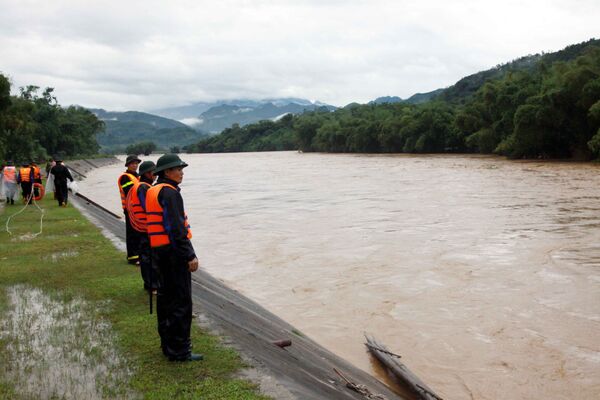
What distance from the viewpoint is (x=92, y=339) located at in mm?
6824

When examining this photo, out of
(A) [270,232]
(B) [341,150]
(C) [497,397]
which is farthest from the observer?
(B) [341,150]

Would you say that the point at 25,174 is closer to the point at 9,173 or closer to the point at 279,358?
the point at 9,173

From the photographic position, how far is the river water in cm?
834

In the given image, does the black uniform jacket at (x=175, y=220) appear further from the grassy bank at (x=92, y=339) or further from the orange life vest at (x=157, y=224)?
the grassy bank at (x=92, y=339)

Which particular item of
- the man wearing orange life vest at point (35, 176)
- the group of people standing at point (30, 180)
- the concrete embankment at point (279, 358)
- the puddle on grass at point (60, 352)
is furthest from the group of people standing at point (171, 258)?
the man wearing orange life vest at point (35, 176)

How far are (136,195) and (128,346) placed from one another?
2847 millimetres

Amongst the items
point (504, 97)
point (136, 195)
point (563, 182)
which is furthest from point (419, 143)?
point (136, 195)

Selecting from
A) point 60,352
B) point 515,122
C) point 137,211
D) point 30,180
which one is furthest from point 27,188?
point 515,122

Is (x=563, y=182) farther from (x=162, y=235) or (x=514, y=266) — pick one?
(x=162, y=235)

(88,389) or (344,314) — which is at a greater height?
(88,389)

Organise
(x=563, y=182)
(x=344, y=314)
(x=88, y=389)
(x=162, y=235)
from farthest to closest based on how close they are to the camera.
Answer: (x=563, y=182) → (x=344, y=314) → (x=162, y=235) → (x=88, y=389)

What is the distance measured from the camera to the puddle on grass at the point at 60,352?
5422 mm

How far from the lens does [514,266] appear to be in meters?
14.2

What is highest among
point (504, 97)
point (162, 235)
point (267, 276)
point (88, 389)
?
point (504, 97)
